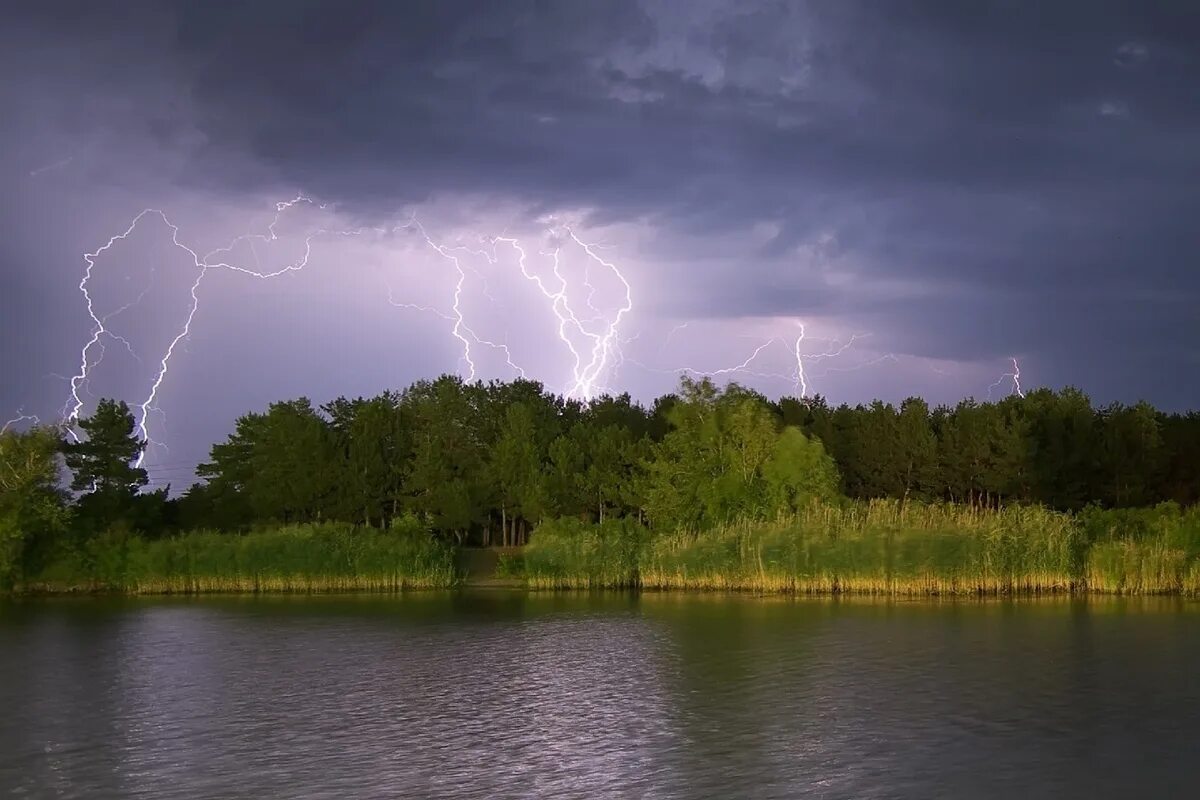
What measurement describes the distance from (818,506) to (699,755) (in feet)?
112

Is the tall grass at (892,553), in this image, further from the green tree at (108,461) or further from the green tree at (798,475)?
the green tree at (108,461)

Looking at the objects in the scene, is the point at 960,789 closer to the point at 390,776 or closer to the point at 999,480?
the point at 390,776

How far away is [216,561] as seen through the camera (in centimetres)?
5400

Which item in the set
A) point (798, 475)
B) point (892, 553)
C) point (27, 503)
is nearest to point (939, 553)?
point (892, 553)

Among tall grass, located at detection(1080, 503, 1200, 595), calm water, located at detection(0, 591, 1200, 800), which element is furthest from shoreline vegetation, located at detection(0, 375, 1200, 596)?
calm water, located at detection(0, 591, 1200, 800)

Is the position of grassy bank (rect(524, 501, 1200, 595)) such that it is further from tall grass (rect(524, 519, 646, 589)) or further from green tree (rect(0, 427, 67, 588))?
green tree (rect(0, 427, 67, 588))

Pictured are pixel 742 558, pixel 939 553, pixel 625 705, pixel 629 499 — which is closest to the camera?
pixel 625 705

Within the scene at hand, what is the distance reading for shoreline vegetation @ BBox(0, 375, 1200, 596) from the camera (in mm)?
45062

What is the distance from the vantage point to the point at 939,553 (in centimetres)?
4406

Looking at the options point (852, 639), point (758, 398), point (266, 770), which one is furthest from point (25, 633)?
point (758, 398)

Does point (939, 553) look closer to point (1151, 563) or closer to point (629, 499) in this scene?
point (1151, 563)

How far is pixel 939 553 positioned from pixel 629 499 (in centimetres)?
3052

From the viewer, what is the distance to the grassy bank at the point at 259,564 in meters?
53.6

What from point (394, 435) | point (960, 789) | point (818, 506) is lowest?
point (960, 789)
